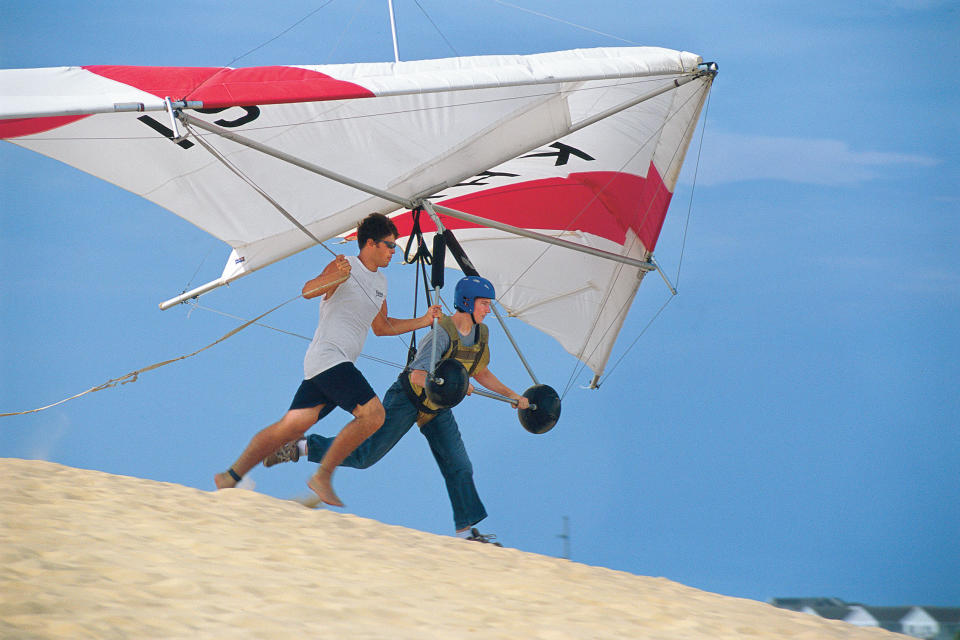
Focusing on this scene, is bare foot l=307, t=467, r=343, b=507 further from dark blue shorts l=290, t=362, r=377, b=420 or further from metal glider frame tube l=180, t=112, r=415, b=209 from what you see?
metal glider frame tube l=180, t=112, r=415, b=209

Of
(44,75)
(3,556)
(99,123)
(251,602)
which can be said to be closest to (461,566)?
(251,602)

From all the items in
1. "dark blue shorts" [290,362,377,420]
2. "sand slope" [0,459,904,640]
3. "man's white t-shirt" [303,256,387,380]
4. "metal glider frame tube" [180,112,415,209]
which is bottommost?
"sand slope" [0,459,904,640]

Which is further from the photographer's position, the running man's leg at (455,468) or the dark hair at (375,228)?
the running man's leg at (455,468)

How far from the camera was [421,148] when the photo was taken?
490 cm

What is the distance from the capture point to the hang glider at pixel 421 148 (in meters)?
3.78

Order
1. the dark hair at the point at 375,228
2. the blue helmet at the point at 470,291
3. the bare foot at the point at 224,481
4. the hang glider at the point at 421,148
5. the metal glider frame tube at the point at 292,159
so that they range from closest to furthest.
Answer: the hang glider at the point at 421,148 → the metal glider frame tube at the point at 292,159 → the bare foot at the point at 224,481 → the dark hair at the point at 375,228 → the blue helmet at the point at 470,291

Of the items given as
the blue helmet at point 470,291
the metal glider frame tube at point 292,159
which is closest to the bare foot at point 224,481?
the blue helmet at point 470,291

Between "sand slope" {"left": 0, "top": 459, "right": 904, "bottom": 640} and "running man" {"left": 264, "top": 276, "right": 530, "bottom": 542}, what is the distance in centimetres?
53

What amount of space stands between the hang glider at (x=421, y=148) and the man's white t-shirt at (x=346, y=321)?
16.3 inches

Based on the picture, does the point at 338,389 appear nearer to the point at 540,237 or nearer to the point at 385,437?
the point at 385,437

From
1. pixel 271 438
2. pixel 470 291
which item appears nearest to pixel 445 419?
pixel 470 291

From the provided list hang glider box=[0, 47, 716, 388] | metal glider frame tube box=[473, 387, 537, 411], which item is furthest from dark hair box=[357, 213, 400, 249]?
metal glider frame tube box=[473, 387, 537, 411]

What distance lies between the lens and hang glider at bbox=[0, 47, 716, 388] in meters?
3.78

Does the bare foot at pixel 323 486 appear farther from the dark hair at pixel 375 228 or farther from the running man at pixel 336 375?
the dark hair at pixel 375 228
